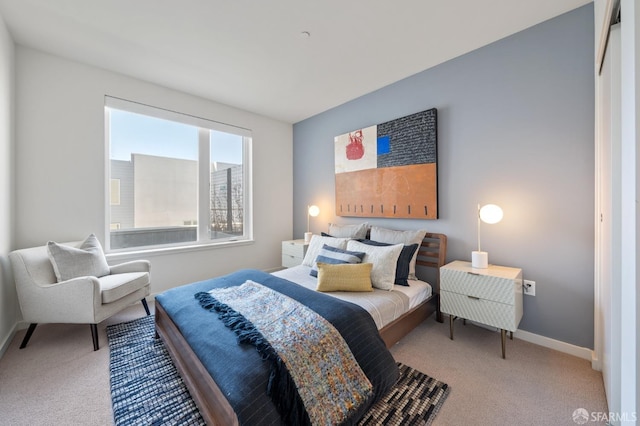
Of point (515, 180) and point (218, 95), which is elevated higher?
point (218, 95)

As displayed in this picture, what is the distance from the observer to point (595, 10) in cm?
179

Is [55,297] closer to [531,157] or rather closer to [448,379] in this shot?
[448,379]

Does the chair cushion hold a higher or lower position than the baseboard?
higher

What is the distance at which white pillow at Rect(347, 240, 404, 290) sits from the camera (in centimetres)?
224

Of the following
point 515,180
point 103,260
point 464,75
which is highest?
point 464,75

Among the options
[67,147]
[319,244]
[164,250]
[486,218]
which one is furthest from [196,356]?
[67,147]

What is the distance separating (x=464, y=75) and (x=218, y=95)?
3.01 metres

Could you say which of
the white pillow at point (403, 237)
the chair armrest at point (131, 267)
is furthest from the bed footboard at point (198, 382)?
the white pillow at point (403, 237)

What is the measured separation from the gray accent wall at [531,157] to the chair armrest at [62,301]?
3223 mm

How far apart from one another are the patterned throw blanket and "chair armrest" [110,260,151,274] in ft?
5.09

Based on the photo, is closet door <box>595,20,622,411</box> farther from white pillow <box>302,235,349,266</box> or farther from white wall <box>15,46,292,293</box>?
white wall <box>15,46,292,293</box>

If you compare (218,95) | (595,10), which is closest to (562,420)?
(595,10)

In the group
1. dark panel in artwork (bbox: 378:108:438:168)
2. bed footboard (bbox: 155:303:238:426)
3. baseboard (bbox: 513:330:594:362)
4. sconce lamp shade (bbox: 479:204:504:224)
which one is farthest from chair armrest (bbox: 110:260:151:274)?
baseboard (bbox: 513:330:594:362)

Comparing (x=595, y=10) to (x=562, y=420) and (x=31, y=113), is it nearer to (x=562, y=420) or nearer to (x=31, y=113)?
(x=562, y=420)
